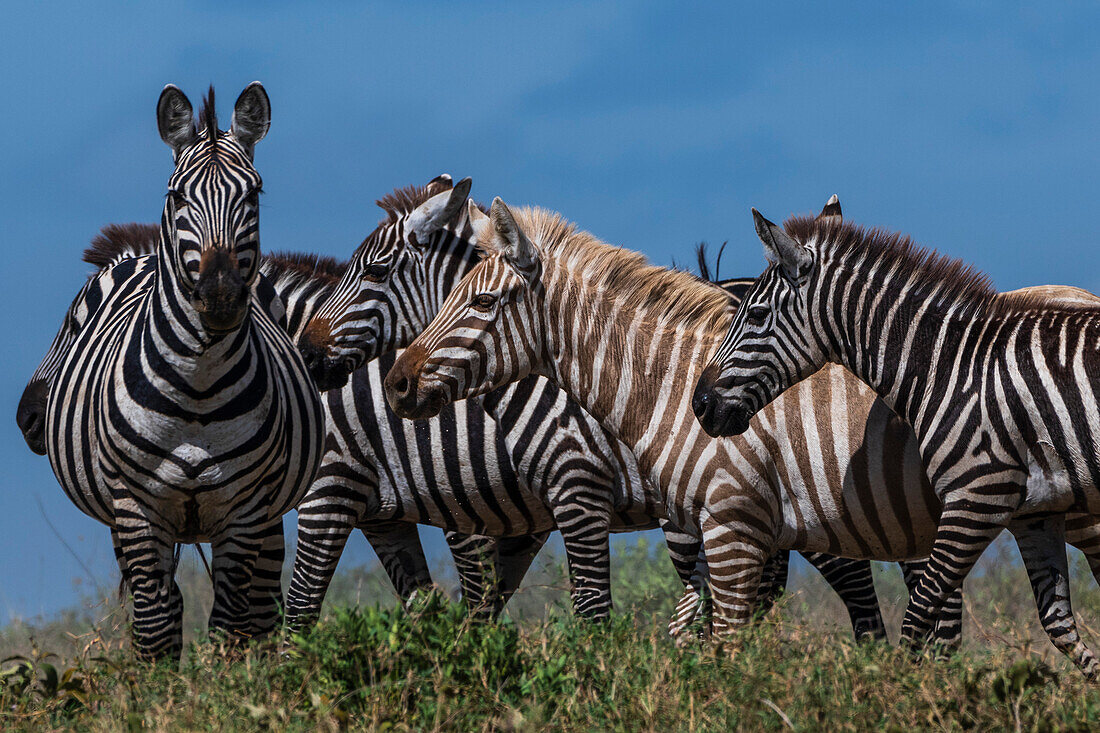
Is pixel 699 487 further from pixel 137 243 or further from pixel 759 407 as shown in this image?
pixel 137 243

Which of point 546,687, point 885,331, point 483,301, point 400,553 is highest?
point 483,301

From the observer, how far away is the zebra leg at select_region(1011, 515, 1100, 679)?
19.9ft

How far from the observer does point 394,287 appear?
25.3ft

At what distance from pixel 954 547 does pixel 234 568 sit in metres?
3.76

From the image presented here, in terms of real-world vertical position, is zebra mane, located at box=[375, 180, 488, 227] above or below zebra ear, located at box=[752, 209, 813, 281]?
above

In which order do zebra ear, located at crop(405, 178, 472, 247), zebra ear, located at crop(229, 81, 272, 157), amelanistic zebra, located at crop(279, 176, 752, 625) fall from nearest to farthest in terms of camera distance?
zebra ear, located at crop(229, 81, 272, 157) → amelanistic zebra, located at crop(279, 176, 752, 625) → zebra ear, located at crop(405, 178, 472, 247)

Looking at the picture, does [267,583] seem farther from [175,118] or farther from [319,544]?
[175,118]

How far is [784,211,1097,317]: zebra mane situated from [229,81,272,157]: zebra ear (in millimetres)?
3079

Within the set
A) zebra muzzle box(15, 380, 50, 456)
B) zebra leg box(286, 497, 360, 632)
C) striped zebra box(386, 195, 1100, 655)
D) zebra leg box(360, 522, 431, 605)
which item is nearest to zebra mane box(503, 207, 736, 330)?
striped zebra box(386, 195, 1100, 655)

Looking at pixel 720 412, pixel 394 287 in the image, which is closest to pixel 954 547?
pixel 720 412

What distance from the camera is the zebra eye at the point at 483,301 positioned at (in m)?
6.54

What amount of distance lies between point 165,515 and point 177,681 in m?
1.24

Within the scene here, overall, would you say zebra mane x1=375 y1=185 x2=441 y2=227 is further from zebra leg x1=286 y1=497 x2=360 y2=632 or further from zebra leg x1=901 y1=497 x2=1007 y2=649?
zebra leg x1=901 y1=497 x2=1007 y2=649

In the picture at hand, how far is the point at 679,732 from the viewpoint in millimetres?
3891
